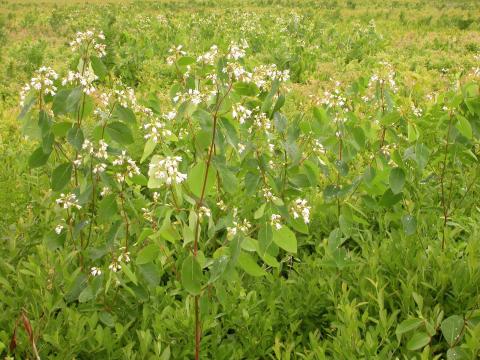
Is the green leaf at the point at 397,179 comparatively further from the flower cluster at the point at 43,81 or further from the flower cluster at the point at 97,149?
the flower cluster at the point at 43,81

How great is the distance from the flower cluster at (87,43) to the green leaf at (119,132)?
1.16ft

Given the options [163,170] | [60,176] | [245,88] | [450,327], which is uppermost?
[245,88]

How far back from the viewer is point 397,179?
10.1 feet

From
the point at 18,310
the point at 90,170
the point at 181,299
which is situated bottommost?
the point at 181,299

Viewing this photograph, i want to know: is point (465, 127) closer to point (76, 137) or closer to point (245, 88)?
point (245, 88)

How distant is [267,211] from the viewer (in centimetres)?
234

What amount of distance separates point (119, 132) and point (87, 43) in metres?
0.46

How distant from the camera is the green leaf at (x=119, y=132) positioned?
8.24 ft

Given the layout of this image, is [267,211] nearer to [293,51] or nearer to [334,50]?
[293,51]

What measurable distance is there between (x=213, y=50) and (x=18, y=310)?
1.90 m

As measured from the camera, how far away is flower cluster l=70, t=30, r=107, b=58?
7.80 feet

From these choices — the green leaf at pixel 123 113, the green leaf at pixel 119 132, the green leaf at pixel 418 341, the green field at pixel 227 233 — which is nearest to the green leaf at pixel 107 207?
the green field at pixel 227 233

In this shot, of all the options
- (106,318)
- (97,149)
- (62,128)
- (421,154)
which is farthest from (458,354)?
(62,128)

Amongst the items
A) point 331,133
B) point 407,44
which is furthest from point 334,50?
point 331,133
